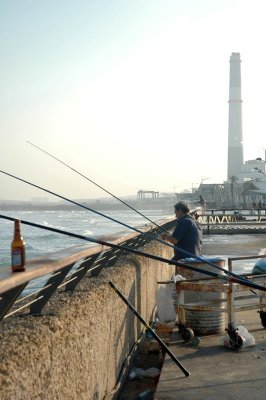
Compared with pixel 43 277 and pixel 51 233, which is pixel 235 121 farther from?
pixel 43 277

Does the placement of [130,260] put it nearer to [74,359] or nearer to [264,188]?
[74,359]

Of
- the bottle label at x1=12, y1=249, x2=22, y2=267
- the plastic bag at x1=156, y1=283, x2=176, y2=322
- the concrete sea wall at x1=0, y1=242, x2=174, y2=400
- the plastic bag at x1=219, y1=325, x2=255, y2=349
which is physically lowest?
the plastic bag at x1=219, y1=325, x2=255, y2=349

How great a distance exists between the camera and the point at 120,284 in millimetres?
5348

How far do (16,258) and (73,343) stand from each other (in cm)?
102

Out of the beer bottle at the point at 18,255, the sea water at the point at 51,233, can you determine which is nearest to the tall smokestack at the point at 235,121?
the sea water at the point at 51,233

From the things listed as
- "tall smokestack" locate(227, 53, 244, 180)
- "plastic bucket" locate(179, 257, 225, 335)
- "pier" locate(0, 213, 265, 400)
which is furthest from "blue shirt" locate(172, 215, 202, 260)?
"tall smokestack" locate(227, 53, 244, 180)

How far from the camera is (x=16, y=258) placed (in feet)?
9.02

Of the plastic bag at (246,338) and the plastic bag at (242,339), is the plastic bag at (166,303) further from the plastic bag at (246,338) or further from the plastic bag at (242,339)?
the plastic bag at (246,338)

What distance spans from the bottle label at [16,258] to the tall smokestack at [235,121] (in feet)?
618

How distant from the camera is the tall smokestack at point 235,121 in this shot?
7367 inches

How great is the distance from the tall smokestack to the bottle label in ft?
618

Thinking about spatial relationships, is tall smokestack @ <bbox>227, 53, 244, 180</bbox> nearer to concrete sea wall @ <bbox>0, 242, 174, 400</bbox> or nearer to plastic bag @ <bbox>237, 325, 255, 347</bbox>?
plastic bag @ <bbox>237, 325, 255, 347</bbox>

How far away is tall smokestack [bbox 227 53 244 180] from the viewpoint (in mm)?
187125

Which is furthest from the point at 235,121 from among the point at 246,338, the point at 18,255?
the point at 18,255
